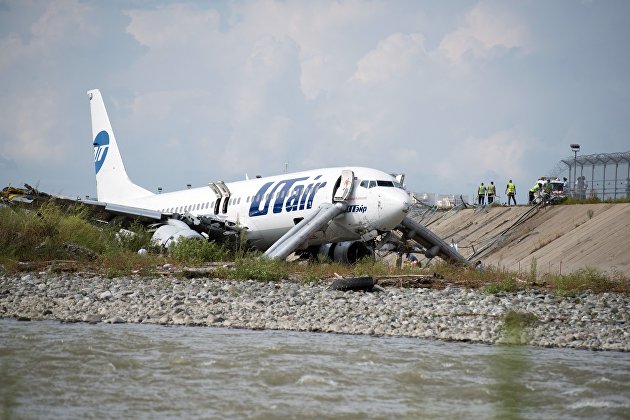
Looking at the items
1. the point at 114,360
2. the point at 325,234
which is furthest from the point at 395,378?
the point at 325,234

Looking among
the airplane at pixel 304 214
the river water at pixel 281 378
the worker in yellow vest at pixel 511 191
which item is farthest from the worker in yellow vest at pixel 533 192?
the river water at pixel 281 378

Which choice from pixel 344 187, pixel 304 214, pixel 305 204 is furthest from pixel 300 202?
pixel 344 187

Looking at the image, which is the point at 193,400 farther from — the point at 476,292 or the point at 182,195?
the point at 182,195

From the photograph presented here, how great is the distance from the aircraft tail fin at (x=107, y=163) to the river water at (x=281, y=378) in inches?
1100

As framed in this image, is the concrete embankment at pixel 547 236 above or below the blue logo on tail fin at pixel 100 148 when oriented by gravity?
below

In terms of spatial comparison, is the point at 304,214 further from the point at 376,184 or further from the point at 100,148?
the point at 100,148

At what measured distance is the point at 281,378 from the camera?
31.7ft

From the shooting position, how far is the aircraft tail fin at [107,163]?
40.9 metres

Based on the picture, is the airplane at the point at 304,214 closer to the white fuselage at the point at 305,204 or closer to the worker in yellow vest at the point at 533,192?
the white fuselage at the point at 305,204

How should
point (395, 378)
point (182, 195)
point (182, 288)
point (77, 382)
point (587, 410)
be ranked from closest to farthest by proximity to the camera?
1. point (587, 410)
2. point (77, 382)
3. point (395, 378)
4. point (182, 288)
5. point (182, 195)

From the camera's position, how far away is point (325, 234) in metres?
27.4

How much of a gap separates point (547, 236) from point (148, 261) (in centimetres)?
2089

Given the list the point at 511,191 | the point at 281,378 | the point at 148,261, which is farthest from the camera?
the point at 511,191

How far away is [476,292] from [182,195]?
59.1ft
